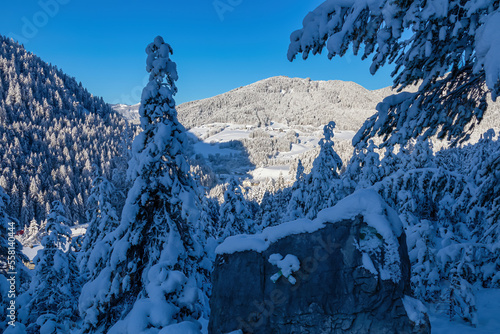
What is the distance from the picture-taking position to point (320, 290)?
14.6 feet

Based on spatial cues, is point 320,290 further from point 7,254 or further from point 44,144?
point 44,144

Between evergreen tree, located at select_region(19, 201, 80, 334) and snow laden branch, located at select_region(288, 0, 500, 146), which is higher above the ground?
snow laden branch, located at select_region(288, 0, 500, 146)

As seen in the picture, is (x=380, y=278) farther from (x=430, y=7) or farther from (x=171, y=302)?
(x=171, y=302)

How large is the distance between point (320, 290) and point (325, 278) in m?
0.20

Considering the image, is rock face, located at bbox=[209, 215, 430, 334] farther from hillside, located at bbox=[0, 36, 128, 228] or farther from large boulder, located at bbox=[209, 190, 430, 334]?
hillside, located at bbox=[0, 36, 128, 228]

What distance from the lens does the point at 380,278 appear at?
416cm

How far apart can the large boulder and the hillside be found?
69139mm

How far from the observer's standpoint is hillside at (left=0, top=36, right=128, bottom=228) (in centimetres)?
9262

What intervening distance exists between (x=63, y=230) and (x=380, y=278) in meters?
14.2

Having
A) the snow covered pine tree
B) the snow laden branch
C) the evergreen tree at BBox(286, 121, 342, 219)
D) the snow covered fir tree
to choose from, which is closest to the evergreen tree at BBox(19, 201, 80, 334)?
the snow covered fir tree

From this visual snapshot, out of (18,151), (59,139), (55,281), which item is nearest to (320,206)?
(55,281)

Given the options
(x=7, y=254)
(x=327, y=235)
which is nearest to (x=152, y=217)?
(x=327, y=235)

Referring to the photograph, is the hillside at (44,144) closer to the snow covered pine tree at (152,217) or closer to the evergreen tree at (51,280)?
the evergreen tree at (51,280)

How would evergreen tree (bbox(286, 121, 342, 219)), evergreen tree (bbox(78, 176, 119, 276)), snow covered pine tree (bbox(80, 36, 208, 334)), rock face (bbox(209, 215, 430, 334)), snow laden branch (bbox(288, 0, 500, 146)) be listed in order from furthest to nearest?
evergreen tree (bbox(286, 121, 342, 219))
evergreen tree (bbox(78, 176, 119, 276))
snow covered pine tree (bbox(80, 36, 208, 334))
rock face (bbox(209, 215, 430, 334))
snow laden branch (bbox(288, 0, 500, 146))
